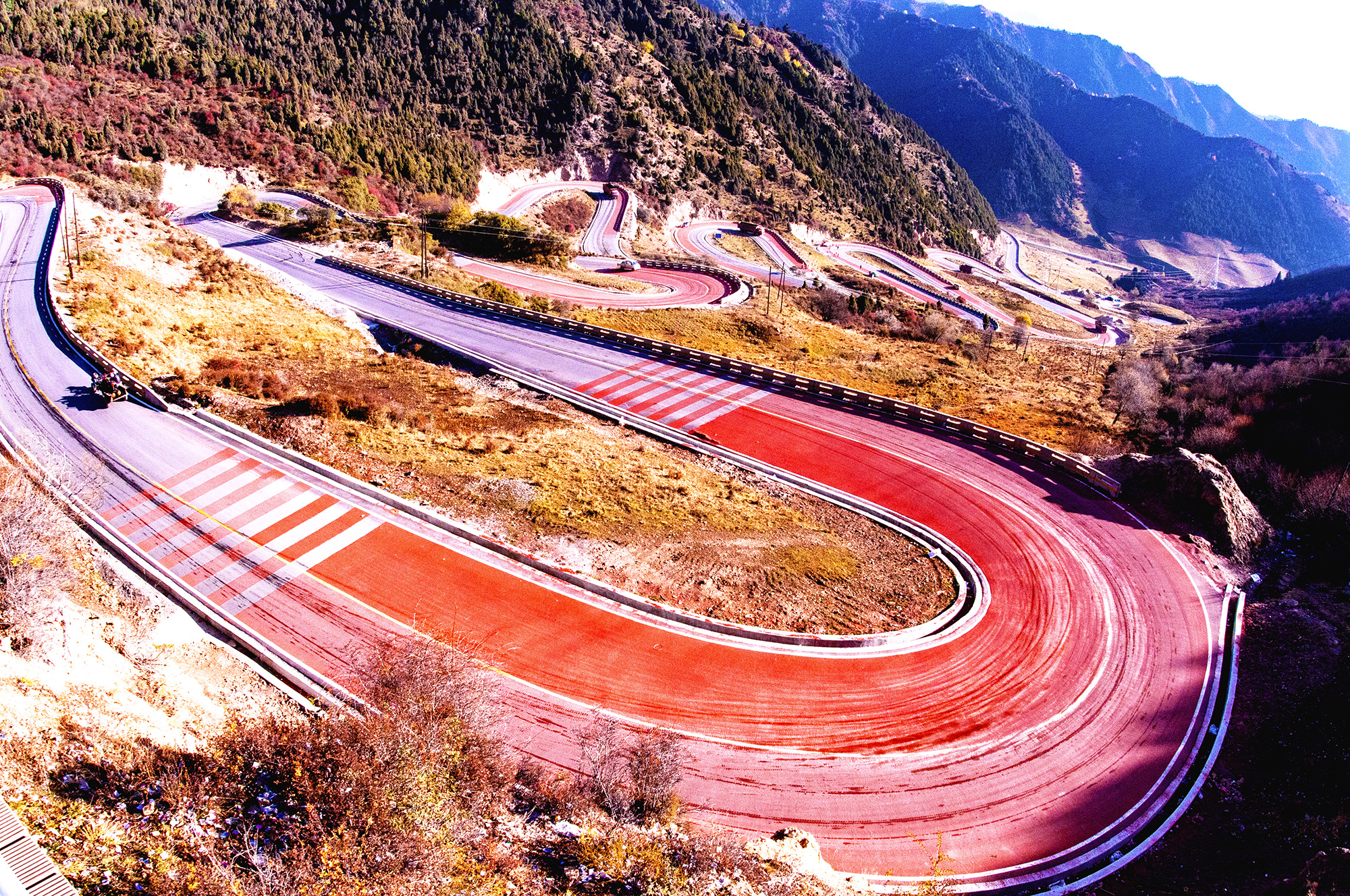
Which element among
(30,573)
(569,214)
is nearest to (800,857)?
(30,573)

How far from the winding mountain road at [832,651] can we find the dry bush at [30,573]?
8.39ft

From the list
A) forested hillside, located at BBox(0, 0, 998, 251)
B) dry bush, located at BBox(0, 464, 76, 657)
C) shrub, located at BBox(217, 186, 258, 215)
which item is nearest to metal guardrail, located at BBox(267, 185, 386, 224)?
shrub, located at BBox(217, 186, 258, 215)

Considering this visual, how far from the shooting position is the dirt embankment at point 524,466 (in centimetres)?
1925

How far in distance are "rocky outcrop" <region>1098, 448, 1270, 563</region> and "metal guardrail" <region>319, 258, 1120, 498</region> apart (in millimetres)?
983

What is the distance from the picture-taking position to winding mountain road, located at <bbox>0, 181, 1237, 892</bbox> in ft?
43.6

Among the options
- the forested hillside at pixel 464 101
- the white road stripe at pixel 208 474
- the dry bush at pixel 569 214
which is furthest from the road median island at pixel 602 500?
the dry bush at pixel 569 214

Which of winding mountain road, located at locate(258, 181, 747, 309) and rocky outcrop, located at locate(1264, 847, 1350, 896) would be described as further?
winding mountain road, located at locate(258, 181, 747, 309)

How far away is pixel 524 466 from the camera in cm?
2422

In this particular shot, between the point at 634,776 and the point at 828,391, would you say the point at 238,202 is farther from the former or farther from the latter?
the point at 634,776

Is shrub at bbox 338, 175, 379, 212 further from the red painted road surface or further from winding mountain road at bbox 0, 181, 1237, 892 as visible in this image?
the red painted road surface

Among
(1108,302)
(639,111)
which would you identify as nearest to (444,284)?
(639,111)

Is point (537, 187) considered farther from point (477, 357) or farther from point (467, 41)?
point (477, 357)

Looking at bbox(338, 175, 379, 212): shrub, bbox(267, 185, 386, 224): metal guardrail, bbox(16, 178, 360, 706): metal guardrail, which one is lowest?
bbox(16, 178, 360, 706): metal guardrail

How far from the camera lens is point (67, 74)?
63312mm
